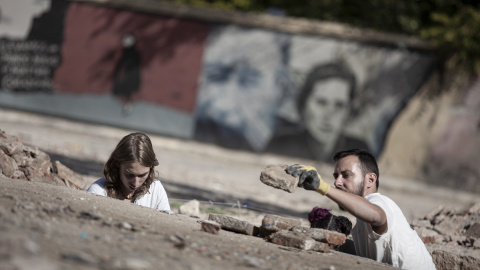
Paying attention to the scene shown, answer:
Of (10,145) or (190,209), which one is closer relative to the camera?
(10,145)

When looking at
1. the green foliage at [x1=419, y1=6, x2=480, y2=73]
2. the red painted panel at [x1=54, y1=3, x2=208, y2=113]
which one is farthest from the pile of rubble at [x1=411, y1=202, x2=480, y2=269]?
the red painted panel at [x1=54, y1=3, x2=208, y2=113]

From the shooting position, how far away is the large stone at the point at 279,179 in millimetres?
4117

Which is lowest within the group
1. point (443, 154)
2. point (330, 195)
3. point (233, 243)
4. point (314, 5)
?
point (233, 243)

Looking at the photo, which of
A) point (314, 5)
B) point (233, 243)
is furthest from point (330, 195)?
point (314, 5)

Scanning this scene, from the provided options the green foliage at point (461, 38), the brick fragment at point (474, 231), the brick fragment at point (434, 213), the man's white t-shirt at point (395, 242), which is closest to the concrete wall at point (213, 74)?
the green foliage at point (461, 38)

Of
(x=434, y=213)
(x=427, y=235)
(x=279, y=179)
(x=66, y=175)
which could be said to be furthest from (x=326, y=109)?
(x=279, y=179)

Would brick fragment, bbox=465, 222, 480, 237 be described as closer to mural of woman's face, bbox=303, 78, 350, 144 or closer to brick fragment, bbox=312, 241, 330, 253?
brick fragment, bbox=312, 241, 330, 253

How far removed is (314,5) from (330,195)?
1194 centimetres

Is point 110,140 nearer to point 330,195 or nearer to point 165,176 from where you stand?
point 165,176

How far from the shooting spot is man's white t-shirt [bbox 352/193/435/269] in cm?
421

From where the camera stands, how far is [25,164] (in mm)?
5383

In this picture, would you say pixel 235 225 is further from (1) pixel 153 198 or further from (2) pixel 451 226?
(2) pixel 451 226

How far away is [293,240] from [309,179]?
435 millimetres

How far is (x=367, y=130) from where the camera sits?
46.4 ft
